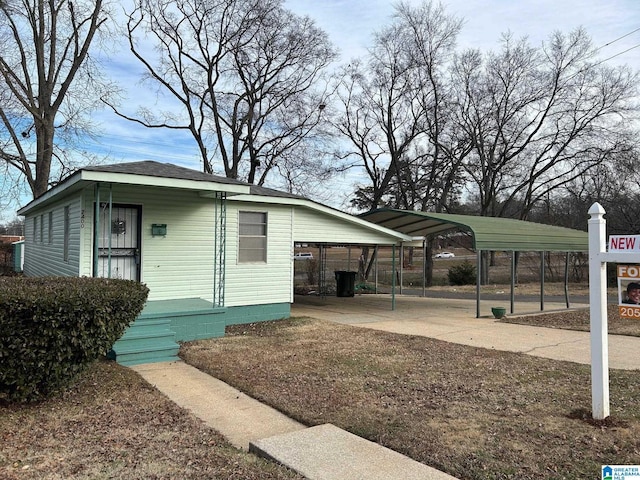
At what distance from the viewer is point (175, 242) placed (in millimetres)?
9195

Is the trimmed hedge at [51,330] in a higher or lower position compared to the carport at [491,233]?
lower

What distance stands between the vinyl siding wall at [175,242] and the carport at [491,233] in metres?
5.82

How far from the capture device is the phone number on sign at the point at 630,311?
13.3 feet

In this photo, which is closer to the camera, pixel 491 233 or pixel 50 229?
pixel 50 229

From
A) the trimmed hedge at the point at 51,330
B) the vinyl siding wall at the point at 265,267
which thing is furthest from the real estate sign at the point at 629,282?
the vinyl siding wall at the point at 265,267

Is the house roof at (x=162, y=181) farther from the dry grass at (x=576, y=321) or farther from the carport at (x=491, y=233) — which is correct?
the dry grass at (x=576, y=321)

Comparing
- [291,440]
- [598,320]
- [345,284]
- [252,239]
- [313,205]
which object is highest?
[313,205]

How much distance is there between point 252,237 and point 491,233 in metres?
6.10

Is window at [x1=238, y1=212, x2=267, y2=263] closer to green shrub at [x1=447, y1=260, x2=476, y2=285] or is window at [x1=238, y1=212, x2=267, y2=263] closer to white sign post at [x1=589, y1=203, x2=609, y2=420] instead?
white sign post at [x1=589, y1=203, x2=609, y2=420]

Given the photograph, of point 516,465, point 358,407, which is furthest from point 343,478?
point 358,407

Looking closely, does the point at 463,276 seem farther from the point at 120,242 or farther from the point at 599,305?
the point at 599,305

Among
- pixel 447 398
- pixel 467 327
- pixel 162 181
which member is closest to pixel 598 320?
pixel 447 398

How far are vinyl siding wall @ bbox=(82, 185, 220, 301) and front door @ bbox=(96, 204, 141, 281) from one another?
0.14 metres

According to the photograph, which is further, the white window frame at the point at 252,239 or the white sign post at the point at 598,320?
the white window frame at the point at 252,239
